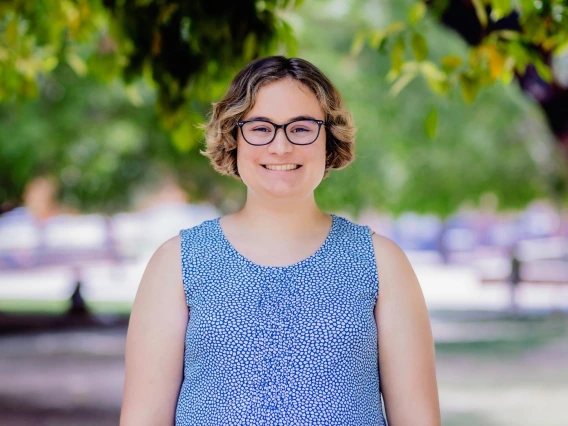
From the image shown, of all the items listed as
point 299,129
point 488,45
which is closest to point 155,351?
point 299,129

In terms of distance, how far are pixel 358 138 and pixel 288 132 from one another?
13293 mm

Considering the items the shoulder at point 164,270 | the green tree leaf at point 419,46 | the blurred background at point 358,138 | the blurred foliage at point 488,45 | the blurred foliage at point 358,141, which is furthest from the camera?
the blurred foliage at point 358,141

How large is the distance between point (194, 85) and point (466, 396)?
24.1 feet

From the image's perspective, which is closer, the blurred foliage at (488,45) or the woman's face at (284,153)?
the woman's face at (284,153)

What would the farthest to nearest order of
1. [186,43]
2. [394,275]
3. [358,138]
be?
[358,138] → [186,43] → [394,275]

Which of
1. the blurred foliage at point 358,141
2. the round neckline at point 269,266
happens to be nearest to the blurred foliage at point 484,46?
the round neckline at point 269,266

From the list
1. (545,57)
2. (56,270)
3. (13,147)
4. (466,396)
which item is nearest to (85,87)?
(13,147)

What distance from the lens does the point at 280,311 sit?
237 cm

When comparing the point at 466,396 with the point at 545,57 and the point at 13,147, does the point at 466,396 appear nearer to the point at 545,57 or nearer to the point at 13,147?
the point at 545,57

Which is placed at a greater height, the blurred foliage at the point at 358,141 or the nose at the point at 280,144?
the blurred foliage at the point at 358,141

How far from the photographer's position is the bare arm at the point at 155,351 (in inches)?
93.7

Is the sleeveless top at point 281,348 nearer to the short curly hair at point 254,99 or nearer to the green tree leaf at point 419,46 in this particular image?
the short curly hair at point 254,99

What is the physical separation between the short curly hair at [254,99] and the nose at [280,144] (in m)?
0.12

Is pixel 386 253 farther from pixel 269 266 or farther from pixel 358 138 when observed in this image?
pixel 358 138
